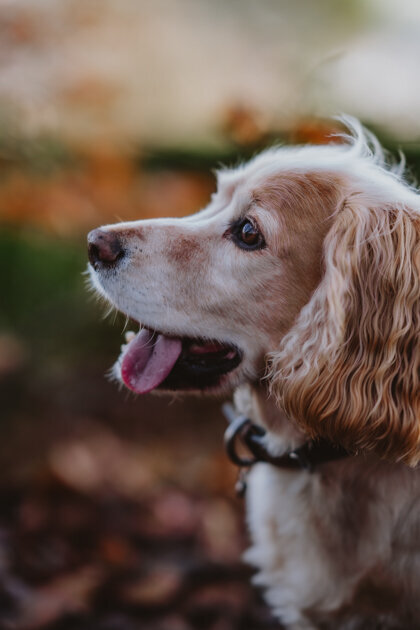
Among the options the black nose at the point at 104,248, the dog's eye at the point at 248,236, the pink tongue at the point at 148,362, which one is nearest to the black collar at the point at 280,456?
the pink tongue at the point at 148,362

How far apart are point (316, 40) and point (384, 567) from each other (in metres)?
3.00

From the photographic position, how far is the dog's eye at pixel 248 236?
66.9 inches

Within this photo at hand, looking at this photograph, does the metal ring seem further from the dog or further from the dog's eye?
the dog's eye

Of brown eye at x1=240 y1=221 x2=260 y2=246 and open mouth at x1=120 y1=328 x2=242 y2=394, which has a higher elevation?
brown eye at x1=240 y1=221 x2=260 y2=246

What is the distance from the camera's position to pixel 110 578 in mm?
2686

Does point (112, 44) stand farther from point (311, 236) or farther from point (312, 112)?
point (311, 236)

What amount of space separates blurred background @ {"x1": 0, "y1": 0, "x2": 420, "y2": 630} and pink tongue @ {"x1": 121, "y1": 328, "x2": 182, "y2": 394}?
1237 millimetres

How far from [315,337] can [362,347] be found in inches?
5.0

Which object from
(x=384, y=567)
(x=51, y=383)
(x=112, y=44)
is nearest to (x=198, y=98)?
Result: (x=112, y=44)

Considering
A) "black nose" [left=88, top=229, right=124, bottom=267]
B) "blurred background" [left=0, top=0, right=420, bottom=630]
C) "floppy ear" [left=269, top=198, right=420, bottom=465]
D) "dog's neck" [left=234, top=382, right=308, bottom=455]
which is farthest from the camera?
"blurred background" [left=0, top=0, right=420, bottom=630]

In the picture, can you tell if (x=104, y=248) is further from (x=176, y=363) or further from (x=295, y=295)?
(x=295, y=295)

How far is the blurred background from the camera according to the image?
9.00 feet

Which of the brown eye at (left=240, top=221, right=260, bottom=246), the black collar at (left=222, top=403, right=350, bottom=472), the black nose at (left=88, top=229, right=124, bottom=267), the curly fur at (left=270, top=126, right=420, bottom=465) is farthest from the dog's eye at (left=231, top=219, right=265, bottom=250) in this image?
the black collar at (left=222, top=403, right=350, bottom=472)

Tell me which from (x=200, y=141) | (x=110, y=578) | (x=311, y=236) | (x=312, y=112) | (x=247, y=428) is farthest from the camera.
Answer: (x=200, y=141)
